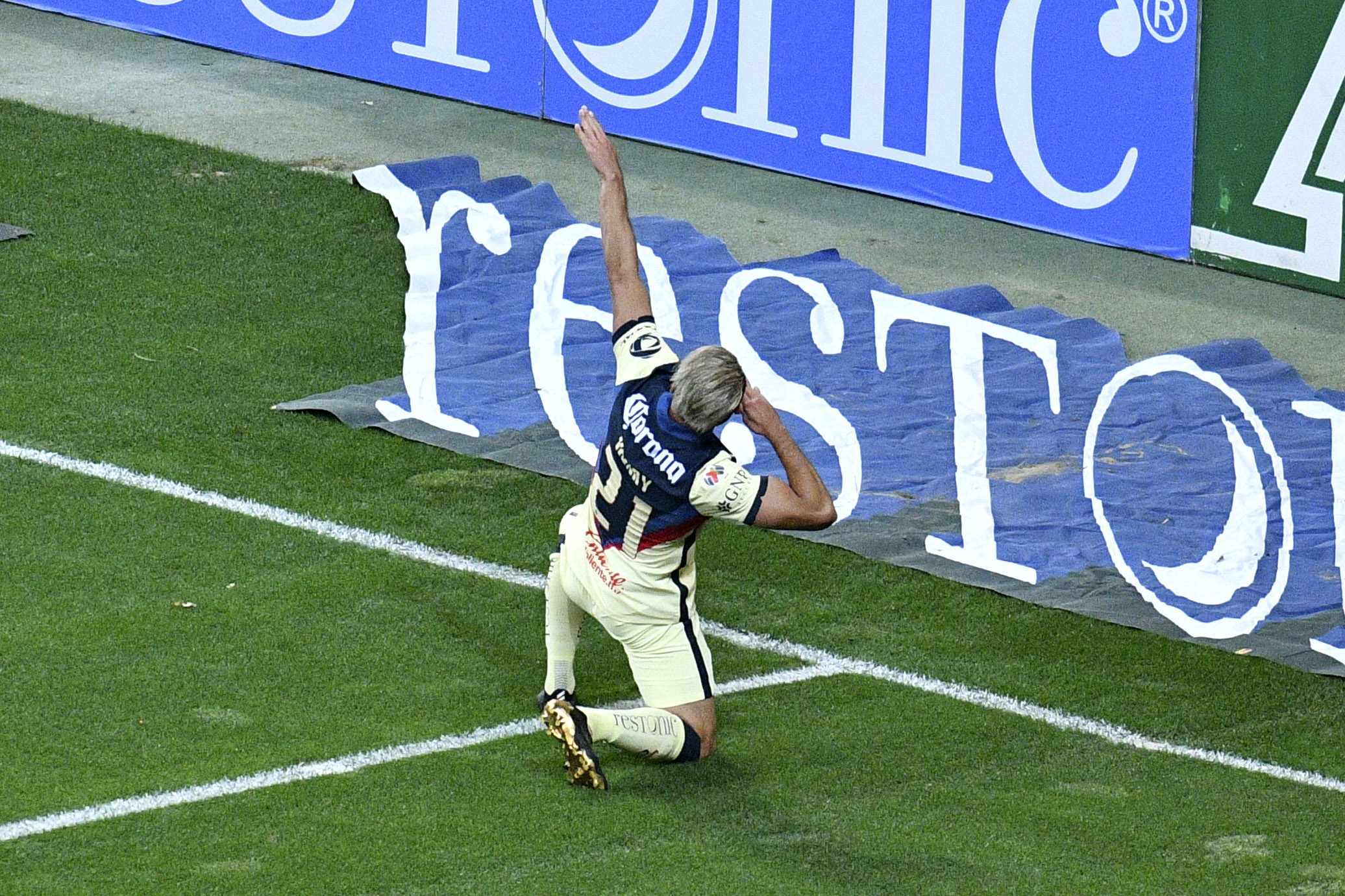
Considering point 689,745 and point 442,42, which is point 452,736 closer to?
point 689,745

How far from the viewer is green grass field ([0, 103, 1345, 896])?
6059mm

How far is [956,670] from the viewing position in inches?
296

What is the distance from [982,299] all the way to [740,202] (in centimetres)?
217

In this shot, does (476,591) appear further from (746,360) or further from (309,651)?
(746,360)

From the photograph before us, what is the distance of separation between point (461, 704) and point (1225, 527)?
3.57 meters

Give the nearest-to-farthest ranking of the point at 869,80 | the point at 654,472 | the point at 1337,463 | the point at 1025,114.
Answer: the point at 654,472
the point at 1337,463
the point at 1025,114
the point at 869,80

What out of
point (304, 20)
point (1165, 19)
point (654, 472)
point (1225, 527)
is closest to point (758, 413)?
point (654, 472)

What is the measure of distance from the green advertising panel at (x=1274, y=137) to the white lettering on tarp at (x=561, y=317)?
10.9 ft

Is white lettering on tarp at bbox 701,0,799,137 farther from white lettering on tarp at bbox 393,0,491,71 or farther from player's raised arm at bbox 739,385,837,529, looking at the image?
player's raised arm at bbox 739,385,837,529

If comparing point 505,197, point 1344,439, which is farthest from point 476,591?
point 505,197

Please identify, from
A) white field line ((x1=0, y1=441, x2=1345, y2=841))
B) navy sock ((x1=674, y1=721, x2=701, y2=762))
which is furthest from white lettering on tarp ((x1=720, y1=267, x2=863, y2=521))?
navy sock ((x1=674, y1=721, x2=701, y2=762))

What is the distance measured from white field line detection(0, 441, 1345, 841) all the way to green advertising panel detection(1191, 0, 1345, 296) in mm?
5408

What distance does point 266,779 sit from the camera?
251 inches

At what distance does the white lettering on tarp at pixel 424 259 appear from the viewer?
959 cm
